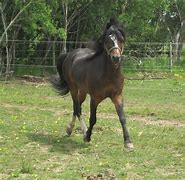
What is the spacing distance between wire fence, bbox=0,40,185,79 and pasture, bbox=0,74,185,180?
7.25 metres

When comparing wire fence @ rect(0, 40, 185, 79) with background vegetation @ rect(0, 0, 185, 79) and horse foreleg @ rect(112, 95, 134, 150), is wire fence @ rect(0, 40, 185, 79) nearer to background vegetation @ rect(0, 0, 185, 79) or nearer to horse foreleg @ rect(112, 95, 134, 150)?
background vegetation @ rect(0, 0, 185, 79)

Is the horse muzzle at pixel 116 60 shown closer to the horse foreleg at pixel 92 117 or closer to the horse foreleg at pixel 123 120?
the horse foreleg at pixel 123 120

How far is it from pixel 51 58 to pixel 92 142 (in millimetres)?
16002

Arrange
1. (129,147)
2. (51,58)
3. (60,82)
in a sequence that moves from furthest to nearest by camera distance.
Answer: (51,58)
(60,82)
(129,147)

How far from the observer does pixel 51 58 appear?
24.0 meters

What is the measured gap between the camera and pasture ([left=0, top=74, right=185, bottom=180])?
6258 mm

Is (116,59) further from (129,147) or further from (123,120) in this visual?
(129,147)

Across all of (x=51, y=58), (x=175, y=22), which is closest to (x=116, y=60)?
(x=51, y=58)

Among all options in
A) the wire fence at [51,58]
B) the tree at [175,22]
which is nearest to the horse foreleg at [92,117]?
the wire fence at [51,58]

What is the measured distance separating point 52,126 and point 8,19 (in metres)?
13.4

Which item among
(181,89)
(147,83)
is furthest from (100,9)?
(181,89)

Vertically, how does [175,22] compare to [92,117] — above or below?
above

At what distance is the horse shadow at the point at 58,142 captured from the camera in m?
7.86

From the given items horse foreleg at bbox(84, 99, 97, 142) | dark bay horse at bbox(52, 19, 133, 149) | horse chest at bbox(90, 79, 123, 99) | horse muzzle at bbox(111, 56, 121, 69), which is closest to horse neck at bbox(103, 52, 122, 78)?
dark bay horse at bbox(52, 19, 133, 149)
